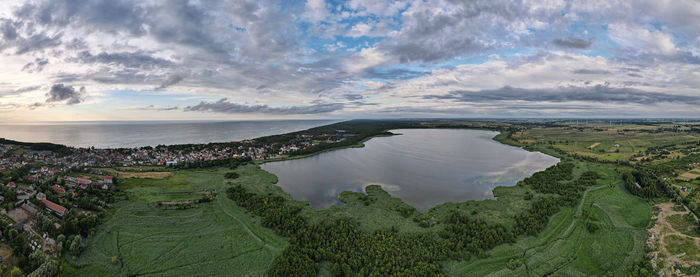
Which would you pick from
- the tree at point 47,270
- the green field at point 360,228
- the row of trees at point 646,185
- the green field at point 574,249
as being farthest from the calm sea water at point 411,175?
the tree at point 47,270

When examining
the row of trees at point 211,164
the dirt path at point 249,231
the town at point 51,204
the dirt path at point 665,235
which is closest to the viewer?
the dirt path at point 665,235

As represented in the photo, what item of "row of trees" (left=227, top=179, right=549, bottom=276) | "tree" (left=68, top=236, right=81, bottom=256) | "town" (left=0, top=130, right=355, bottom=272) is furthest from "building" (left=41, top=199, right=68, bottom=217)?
"row of trees" (left=227, top=179, right=549, bottom=276)

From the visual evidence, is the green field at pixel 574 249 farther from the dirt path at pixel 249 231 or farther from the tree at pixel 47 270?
the tree at pixel 47 270

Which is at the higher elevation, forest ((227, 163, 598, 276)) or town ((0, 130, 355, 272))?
town ((0, 130, 355, 272))

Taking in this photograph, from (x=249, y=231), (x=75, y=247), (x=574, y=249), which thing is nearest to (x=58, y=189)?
(x=75, y=247)

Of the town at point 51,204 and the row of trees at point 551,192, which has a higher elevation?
the town at point 51,204

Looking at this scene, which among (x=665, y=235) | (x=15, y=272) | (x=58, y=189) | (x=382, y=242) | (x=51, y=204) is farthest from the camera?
(x=58, y=189)

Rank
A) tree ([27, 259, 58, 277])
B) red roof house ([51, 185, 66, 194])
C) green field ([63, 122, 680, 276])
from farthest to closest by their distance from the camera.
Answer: red roof house ([51, 185, 66, 194]), green field ([63, 122, 680, 276]), tree ([27, 259, 58, 277])

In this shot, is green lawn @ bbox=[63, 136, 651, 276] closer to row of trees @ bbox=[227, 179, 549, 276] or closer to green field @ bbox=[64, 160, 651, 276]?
green field @ bbox=[64, 160, 651, 276]

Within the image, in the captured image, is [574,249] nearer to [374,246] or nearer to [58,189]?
[374,246]
